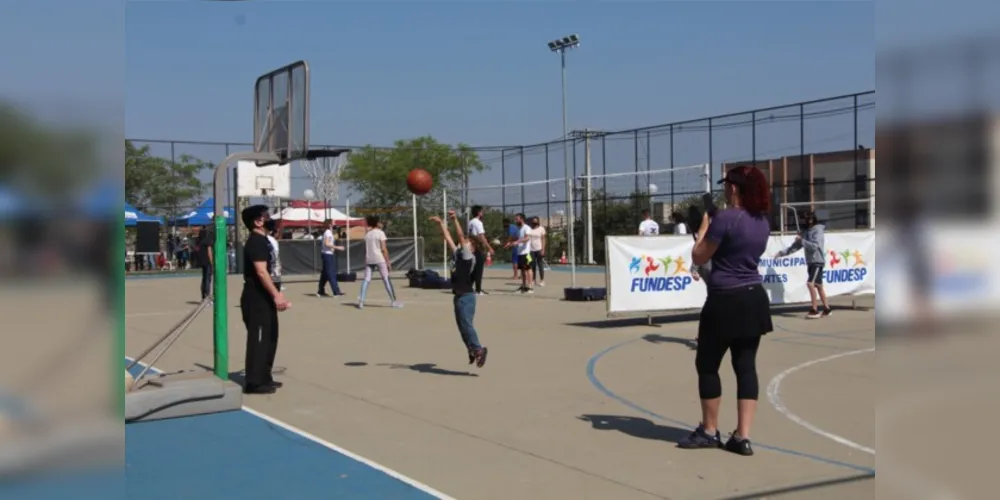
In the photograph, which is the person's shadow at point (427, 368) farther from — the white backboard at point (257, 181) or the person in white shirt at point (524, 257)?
the white backboard at point (257, 181)

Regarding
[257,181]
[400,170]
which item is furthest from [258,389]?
[400,170]

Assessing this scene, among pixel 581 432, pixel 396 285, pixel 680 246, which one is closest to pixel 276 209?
pixel 396 285

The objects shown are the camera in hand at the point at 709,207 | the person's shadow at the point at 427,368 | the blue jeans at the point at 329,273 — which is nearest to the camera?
the camera in hand at the point at 709,207

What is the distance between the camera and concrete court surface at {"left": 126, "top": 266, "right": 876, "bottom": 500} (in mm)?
5691

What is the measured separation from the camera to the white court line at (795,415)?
6523 millimetres

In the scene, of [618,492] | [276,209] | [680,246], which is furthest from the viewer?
[276,209]

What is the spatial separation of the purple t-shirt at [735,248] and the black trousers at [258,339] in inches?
181

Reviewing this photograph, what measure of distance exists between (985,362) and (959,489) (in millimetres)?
529

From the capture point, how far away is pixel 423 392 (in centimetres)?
884

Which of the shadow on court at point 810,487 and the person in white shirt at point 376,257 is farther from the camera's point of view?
the person in white shirt at point 376,257

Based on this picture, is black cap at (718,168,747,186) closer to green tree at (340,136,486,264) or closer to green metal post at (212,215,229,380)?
green metal post at (212,215,229,380)

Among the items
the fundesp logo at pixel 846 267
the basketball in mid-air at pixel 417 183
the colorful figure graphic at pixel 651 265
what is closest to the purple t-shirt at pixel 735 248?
the colorful figure graphic at pixel 651 265

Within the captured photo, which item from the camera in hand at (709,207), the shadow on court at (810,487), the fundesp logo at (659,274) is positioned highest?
the camera in hand at (709,207)

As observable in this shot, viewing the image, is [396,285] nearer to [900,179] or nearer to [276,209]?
[276,209]
